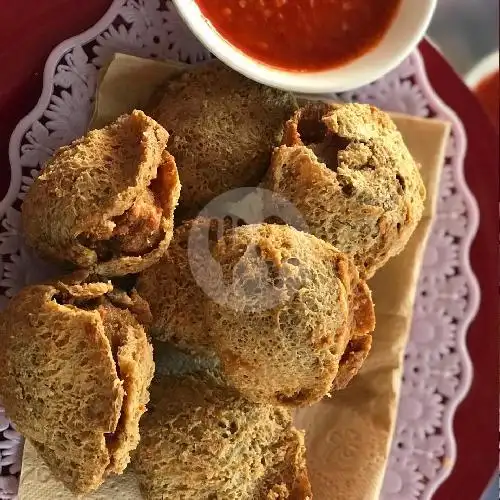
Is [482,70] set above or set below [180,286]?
above

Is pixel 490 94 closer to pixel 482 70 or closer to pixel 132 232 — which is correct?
pixel 482 70

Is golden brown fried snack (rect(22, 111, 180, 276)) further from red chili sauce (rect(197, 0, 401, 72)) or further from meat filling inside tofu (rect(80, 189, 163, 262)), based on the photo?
red chili sauce (rect(197, 0, 401, 72))

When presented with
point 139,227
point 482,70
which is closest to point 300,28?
point 139,227

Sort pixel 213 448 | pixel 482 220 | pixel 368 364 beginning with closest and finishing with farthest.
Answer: pixel 213 448 < pixel 368 364 < pixel 482 220

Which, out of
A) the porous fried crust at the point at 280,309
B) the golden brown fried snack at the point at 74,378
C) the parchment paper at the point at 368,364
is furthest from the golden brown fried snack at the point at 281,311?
the parchment paper at the point at 368,364

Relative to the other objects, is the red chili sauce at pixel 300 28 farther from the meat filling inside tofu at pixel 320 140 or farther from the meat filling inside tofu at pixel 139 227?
the meat filling inside tofu at pixel 139 227

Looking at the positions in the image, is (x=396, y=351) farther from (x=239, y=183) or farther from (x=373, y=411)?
(x=239, y=183)
